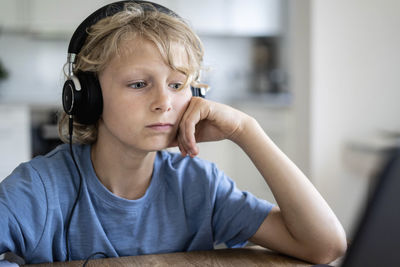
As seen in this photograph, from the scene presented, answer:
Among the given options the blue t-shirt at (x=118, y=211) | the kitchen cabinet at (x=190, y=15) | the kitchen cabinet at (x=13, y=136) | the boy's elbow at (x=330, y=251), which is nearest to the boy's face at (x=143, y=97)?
the blue t-shirt at (x=118, y=211)

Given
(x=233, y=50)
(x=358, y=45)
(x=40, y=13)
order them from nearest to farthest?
(x=358, y=45) → (x=40, y=13) → (x=233, y=50)

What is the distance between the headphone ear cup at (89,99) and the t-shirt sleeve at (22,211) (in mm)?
158

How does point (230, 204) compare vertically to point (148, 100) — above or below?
below

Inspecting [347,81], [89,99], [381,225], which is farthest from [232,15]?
[381,225]

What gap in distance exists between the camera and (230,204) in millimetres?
1066

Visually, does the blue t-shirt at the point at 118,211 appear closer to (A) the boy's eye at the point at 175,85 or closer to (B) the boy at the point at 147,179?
(B) the boy at the point at 147,179

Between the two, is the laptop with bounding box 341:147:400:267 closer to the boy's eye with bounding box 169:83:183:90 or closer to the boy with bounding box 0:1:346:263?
the boy with bounding box 0:1:346:263

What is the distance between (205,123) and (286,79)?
3.74 metres

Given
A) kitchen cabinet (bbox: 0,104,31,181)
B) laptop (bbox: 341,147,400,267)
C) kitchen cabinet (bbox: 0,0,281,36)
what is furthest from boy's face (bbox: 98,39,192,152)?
kitchen cabinet (bbox: 0,104,31,181)

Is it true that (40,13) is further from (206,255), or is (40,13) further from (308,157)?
(206,255)

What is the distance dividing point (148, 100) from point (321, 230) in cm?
45

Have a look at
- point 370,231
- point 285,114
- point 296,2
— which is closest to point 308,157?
point 285,114

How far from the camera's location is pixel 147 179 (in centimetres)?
111

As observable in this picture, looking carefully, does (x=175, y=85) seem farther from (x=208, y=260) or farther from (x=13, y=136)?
(x=13, y=136)
